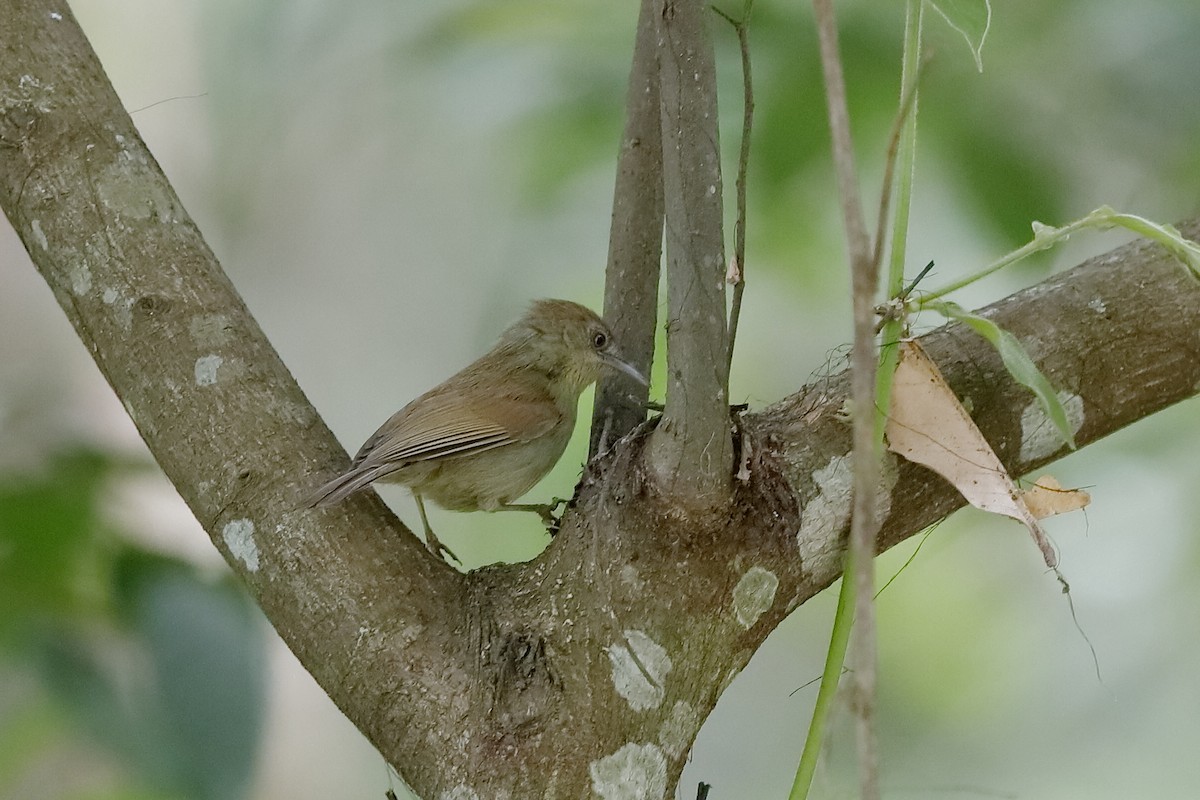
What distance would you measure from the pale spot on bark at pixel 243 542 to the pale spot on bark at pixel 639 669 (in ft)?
2.25

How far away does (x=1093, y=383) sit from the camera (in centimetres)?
226

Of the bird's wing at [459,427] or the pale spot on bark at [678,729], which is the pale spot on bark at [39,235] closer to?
the bird's wing at [459,427]

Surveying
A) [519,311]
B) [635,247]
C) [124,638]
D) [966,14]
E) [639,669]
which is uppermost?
[519,311]

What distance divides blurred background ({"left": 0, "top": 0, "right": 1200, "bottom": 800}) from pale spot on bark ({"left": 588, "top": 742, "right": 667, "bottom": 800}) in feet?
0.93

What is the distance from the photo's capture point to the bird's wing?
2.83 metres

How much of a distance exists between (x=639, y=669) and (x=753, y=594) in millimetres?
241

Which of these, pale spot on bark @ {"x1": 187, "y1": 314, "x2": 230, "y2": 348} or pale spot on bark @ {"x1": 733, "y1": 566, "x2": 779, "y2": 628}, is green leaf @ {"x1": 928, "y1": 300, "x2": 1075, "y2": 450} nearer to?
pale spot on bark @ {"x1": 733, "y1": 566, "x2": 779, "y2": 628}

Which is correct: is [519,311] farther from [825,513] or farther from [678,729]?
[678,729]

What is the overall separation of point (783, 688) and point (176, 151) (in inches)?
139

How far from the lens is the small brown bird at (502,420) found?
116 inches

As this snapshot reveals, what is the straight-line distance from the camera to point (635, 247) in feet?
7.84

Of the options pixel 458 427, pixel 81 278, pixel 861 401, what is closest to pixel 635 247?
pixel 458 427

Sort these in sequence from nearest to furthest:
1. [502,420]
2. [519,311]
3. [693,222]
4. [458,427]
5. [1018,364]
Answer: [1018,364] → [693,222] → [458,427] → [502,420] → [519,311]

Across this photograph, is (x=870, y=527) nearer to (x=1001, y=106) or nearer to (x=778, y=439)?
(x=778, y=439)
